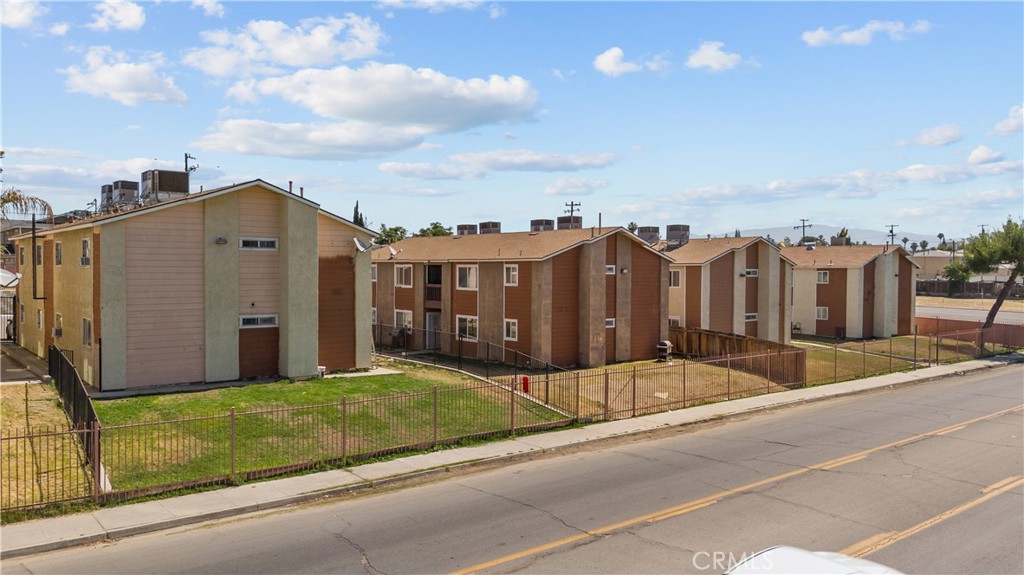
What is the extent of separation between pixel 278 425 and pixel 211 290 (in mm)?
8487

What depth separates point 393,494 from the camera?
15422mm

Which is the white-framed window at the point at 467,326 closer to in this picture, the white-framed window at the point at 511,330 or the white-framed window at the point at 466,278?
the white-framed window at the point at 466,278

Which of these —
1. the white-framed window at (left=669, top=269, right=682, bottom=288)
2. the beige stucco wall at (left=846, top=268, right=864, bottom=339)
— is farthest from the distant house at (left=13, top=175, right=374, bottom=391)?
the beige stucco wall at (left=846, top=268, right=864, bottom=339)

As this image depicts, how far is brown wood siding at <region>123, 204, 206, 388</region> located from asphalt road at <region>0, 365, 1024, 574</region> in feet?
41.5

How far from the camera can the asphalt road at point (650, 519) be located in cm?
1148

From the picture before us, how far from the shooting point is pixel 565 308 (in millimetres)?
36500

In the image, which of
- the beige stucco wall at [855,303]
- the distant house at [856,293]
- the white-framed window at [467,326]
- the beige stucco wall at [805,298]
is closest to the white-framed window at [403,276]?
the white-framed window at [467,326]

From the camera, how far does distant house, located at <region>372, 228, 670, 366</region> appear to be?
36156 millimetres

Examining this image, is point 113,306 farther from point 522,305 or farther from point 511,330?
point 511,330

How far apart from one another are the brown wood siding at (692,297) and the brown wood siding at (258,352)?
2679 centimetres

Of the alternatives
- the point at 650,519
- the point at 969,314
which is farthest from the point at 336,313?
the point at 969,314

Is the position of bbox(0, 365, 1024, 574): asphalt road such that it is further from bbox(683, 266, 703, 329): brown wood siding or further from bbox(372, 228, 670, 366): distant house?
bbox(683, 266, 703, 329): brown wood siding

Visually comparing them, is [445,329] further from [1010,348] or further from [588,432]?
[1010,348]

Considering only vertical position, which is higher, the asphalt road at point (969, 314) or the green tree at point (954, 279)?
the green tree at point (954, 279)
